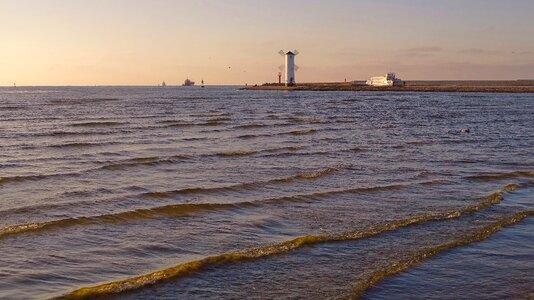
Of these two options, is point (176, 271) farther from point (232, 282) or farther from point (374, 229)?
point (374, 229)

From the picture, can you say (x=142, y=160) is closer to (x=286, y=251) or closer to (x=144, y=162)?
(x=144, y=162)

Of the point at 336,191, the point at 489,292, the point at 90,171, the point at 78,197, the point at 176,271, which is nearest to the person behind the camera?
the point at 489,292

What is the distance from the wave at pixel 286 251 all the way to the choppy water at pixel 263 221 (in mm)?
34

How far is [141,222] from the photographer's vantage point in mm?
12070

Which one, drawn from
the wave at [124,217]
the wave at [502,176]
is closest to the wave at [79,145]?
the wave at [124,217]

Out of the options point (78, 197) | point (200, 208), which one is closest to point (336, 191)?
point (200, 208)

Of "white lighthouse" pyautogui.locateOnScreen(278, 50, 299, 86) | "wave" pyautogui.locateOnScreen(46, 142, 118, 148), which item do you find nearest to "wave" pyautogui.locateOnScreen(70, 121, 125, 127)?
"wave" pyautogui.locateOnScreen(46, 142, 118, 148)

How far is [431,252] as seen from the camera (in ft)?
32.4

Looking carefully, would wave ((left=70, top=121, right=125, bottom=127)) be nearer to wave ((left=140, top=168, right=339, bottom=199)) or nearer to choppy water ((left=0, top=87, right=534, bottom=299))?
choppy water ((left=0, top=87, right=534, bottom=299))

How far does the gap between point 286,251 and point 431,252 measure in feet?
7.66

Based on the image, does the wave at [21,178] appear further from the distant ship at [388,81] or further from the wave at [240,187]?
the distant ship at [388,81]

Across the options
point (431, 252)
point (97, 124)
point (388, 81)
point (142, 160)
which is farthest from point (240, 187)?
point (388, 81)

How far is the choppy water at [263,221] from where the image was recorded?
27.6ft

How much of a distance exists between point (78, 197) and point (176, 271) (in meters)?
6.38
